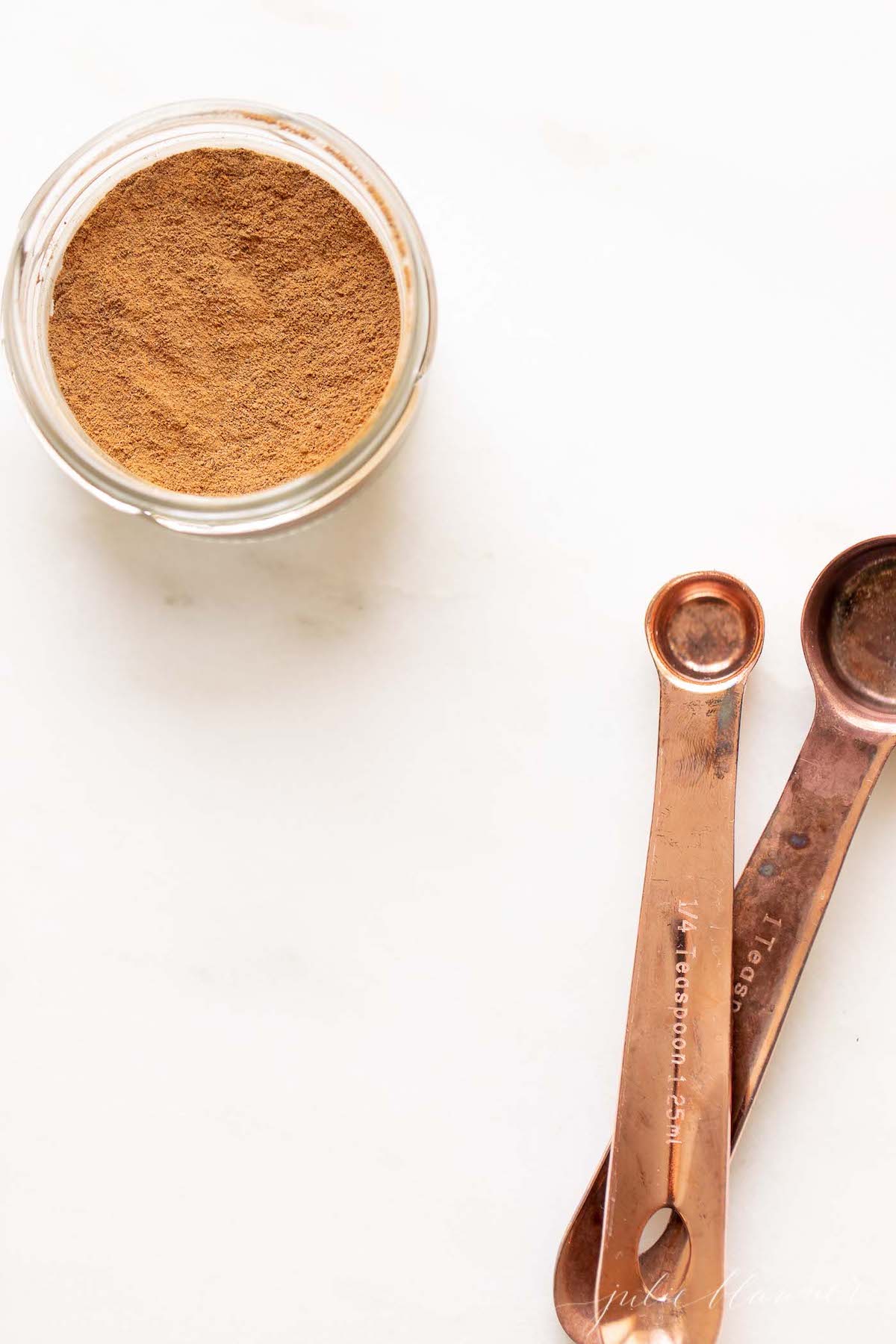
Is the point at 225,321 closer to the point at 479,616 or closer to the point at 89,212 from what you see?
the point at 89,212

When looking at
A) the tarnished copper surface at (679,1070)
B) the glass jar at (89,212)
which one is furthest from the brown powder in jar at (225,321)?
the tarnished copper surface at (679,1070)

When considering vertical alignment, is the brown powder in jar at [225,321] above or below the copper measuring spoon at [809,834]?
above

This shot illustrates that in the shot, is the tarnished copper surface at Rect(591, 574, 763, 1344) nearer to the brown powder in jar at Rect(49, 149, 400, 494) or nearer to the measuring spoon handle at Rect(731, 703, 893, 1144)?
the measuring spoon handle at Rect(731, 703, 893, 1144)

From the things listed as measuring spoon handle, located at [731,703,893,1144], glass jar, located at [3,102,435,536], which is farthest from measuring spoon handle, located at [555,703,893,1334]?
glass jar, located at [3,102,435,536]

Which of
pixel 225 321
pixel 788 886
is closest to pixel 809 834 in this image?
pixel 788 886

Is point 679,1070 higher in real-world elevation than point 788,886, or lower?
lower

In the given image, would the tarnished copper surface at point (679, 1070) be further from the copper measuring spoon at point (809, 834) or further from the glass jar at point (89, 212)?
the glass jar at point (89, 212)
